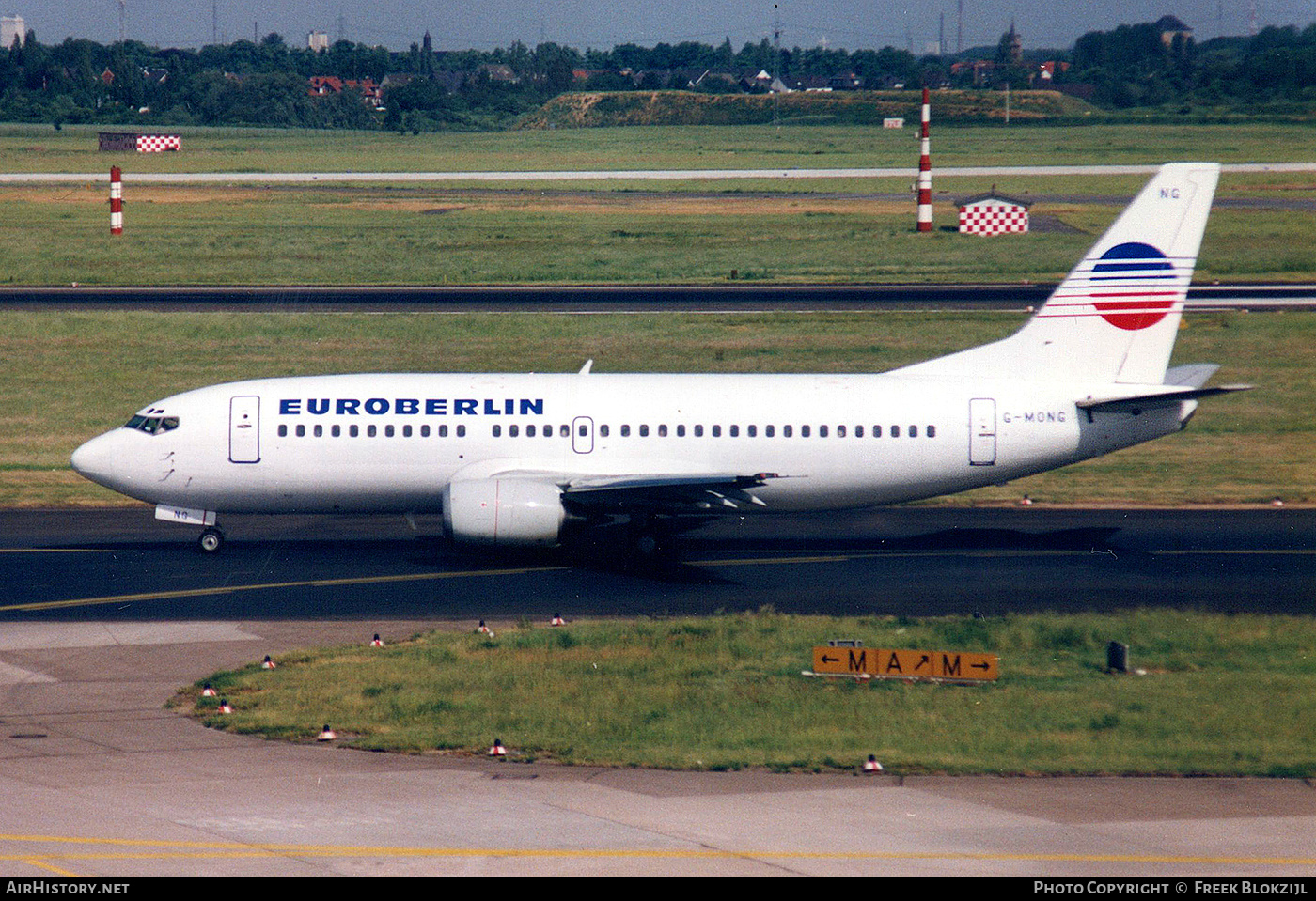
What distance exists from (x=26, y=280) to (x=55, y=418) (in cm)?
2938

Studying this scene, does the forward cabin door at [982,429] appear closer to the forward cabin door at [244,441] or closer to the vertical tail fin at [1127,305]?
the vertical tail fin at [1127,305]

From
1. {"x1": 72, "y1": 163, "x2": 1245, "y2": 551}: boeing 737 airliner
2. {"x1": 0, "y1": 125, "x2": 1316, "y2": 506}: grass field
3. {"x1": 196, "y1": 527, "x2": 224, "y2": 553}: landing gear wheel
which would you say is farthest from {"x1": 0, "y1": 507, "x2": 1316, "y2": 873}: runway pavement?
{"x1": 0, "y1": 125, "x2": 1316, "y2": 506}: grass field

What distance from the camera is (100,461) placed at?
109 feet

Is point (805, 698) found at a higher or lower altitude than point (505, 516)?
lower

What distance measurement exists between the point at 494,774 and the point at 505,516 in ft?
39.6

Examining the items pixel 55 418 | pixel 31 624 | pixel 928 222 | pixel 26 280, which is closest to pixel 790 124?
pixel 928 222

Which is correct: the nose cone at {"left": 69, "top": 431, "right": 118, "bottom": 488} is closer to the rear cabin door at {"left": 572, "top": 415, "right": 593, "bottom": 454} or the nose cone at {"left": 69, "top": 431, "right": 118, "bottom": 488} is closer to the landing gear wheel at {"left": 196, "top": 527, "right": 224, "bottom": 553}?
the landing gear wheel at {"left": 196, "top": 527, "right": 224, "bottom": 553}

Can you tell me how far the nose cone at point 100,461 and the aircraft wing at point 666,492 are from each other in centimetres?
1030

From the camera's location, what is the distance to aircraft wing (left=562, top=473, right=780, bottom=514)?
102 feet

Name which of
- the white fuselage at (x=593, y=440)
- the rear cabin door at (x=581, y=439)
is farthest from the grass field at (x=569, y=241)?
the rear cabin door at (x=581, y=439)

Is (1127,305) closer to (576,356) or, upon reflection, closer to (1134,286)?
(1134,286)

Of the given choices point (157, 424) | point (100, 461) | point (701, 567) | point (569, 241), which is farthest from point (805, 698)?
point (569, 241)

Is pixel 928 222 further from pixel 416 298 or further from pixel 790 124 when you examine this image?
pixel 790 124

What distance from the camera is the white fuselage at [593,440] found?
1294 inches
